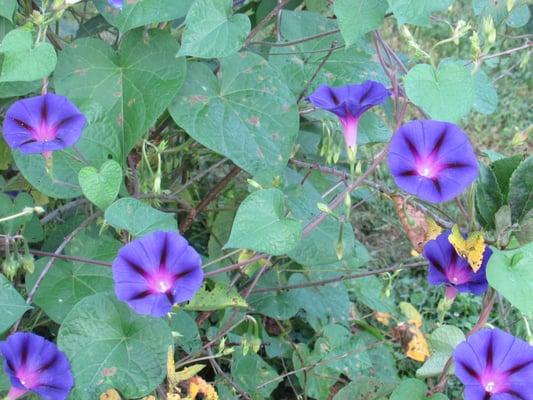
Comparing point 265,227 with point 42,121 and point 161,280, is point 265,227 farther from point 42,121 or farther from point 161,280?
point 42,121

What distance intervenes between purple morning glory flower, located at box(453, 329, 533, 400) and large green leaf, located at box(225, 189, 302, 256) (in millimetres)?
242

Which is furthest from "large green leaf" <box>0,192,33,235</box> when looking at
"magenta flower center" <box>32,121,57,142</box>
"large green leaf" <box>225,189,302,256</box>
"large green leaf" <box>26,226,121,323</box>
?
"large green leaf" <box>225,189,302,256</box>

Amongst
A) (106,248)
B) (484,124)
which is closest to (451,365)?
(106,248)

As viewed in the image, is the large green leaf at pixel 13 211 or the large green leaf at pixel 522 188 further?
the large green leaf at pixel 13 211

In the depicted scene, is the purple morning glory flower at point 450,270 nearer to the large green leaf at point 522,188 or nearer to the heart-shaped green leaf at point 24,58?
the large green leaf at point 522,188

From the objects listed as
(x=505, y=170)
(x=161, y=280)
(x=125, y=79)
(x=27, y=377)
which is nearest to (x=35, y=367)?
(x=27, y=377)

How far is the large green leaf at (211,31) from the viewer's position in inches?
41.1

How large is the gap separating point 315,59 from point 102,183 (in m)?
0.54

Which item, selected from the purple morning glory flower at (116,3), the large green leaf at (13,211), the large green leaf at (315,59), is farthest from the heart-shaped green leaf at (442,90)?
the large green leaf at (13,211)

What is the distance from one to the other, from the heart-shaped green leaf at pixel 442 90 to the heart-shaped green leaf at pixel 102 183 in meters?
0.36

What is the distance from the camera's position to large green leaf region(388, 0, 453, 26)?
3.20ft

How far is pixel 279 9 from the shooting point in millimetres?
1268

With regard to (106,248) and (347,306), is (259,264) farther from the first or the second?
(347,306)

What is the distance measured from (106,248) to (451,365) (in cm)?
54
